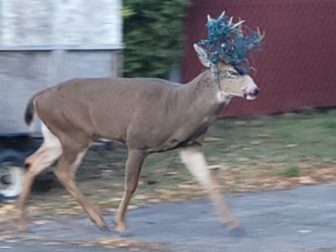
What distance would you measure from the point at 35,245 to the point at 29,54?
8.17 ft

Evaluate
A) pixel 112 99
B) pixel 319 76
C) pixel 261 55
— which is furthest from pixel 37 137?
pixel 319 76

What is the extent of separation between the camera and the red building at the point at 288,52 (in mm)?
15797

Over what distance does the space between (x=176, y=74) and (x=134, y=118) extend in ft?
17.4

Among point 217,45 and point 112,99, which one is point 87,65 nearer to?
point 112,99

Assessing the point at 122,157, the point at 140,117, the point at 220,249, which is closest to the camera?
the point at 220,249

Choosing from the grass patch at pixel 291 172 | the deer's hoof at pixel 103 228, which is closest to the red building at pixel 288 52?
the grass patch at pixel 291 172

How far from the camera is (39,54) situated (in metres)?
11.1

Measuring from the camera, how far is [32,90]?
36.2 ft

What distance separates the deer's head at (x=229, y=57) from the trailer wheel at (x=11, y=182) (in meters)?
2.47

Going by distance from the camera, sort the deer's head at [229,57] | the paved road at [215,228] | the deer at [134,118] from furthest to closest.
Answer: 1. the deer at [134,118]
2. the deer's head at [229,57]
3. the paved road at [215,228]

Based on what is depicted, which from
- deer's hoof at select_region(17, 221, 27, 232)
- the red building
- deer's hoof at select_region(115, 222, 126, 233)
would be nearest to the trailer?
deer's hoof at select_region(17, 221, 27, 232)

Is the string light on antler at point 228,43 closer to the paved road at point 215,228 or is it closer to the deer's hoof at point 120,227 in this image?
the paved road at point 215,228

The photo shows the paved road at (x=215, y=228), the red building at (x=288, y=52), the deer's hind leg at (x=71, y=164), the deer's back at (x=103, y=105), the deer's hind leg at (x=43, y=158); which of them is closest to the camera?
the paved road at (x=215, y=228)

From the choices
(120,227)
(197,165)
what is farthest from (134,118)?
(120,227)
